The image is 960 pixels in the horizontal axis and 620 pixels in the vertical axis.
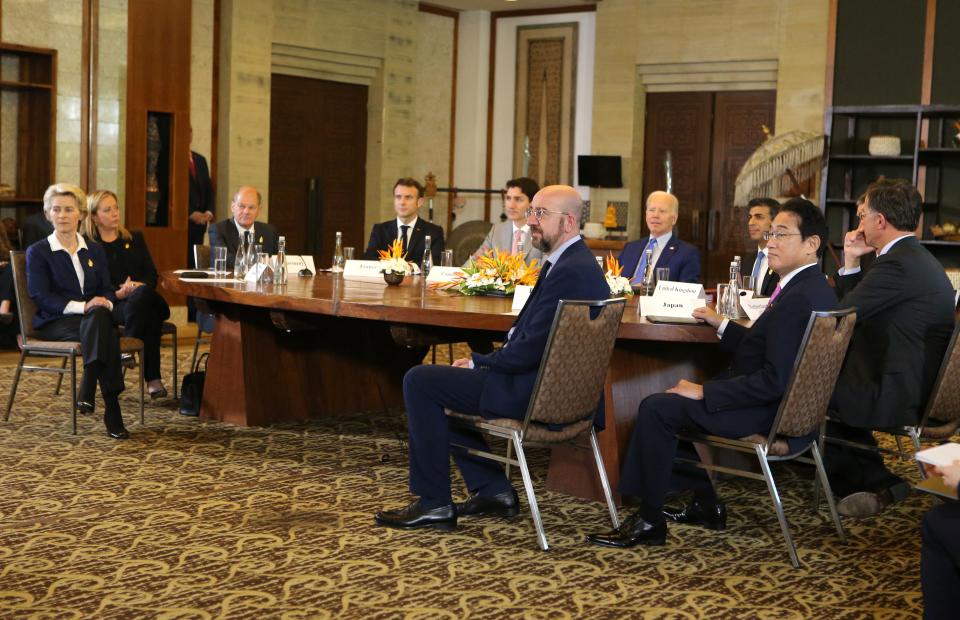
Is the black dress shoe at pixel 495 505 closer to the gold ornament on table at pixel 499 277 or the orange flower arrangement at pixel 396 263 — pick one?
the gold ornament on table at pixel 499 277

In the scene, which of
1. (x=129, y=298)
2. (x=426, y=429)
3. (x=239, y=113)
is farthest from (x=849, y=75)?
(x=426, y=429)

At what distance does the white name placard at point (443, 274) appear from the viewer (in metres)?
6.20

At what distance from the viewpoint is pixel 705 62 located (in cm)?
1209

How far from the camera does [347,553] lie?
13.3 feet

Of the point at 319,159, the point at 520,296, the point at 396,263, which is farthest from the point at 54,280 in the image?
the point at 319,159

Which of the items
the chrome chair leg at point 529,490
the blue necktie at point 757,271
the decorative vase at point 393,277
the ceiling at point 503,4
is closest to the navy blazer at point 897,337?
the chrome chair leg at point 529,490

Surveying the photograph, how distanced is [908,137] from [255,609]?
8424 millimetres

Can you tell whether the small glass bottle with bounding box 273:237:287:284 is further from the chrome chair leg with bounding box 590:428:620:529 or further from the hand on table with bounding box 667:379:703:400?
the hand on table with bounding box 667:379:703:400

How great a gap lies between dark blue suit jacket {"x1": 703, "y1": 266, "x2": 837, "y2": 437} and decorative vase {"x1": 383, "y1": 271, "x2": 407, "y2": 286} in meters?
2.38

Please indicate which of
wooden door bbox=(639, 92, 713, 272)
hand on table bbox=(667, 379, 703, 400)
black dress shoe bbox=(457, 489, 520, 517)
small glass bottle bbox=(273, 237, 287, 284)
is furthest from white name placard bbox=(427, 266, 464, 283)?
wooden door bbox=(639, 92, 713, 272)

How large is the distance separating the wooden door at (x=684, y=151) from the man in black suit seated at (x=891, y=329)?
7.53 metres

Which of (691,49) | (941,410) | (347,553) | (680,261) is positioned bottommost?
(347,553)

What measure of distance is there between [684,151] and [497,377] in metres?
8.82

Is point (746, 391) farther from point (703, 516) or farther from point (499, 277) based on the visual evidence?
point (499, 277)
